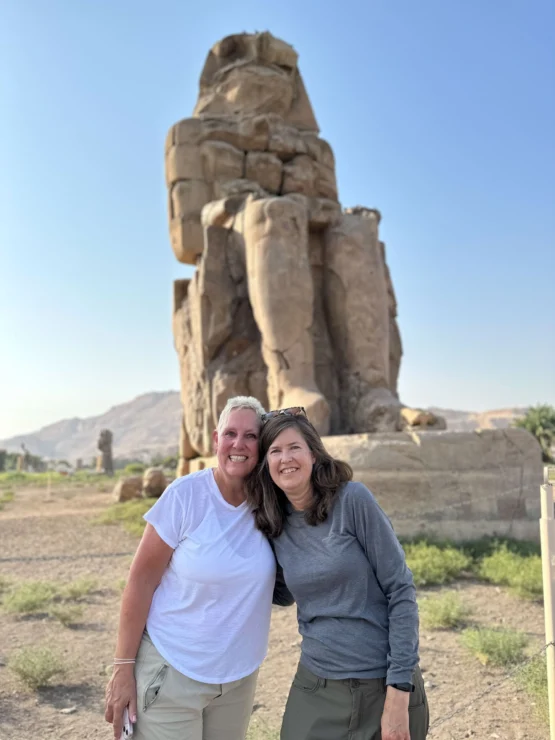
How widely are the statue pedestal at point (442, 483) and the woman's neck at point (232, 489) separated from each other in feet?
10.4

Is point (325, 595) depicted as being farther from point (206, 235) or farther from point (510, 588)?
point (206, 235)

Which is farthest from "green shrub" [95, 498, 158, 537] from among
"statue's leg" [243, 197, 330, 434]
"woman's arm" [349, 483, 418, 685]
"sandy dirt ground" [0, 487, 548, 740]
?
"woman's arm" [349, 483, 418, 685]

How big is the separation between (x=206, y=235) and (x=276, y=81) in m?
2.45

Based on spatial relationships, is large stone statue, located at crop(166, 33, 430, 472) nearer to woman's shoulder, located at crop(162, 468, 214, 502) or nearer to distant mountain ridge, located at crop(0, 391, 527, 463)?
woman's shoulder, located at crop(162, 468, 214, 502)

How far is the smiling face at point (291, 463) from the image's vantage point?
153 cm

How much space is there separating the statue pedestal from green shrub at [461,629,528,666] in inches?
67.1

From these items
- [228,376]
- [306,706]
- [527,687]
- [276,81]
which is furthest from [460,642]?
[276,81]

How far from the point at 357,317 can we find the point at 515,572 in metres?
2.64

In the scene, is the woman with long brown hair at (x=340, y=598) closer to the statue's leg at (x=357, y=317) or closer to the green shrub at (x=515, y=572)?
the green shrub at (x=515, y=572)

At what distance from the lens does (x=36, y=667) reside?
9.21 ft

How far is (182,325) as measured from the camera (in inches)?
281

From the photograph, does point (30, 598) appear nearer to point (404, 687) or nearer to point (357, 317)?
point (404, 687)

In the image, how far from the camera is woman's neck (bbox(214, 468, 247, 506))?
1651 millimetres

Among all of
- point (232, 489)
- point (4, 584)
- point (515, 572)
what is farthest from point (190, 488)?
point (4, 584)
